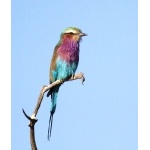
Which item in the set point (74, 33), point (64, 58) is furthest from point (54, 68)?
point (74, 33)

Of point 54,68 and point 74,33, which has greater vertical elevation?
point 74,33

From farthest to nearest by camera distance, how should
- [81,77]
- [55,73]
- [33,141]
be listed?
[55,73] → [81,77] → [33,141]

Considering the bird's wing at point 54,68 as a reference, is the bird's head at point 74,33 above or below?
above

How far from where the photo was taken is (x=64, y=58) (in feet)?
5.98

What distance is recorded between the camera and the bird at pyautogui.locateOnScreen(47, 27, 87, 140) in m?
1.74

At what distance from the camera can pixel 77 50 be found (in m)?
1.77

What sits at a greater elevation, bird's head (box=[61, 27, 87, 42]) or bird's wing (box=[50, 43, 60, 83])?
bird's head (box=[61, 27, 87, 42])

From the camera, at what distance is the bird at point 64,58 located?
174cm

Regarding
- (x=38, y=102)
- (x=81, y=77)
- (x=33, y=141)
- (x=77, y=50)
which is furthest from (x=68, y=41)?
(x=33, y=141)

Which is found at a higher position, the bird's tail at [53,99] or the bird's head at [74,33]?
the bird's head at [74,33]

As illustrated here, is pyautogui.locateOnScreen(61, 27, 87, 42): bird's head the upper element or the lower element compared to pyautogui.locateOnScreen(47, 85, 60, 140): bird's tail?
upper

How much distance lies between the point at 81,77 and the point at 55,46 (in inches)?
8.0

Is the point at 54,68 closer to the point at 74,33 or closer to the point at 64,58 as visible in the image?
the point at 64,58
